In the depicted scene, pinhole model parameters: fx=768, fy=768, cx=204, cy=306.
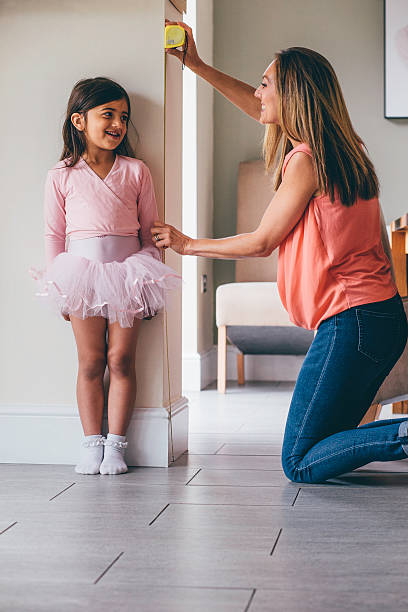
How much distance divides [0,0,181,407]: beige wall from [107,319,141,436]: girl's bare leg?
0.27 ft

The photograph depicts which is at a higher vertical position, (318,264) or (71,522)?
(318,264)

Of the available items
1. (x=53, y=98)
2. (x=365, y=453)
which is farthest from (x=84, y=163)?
(x=365, y=453)

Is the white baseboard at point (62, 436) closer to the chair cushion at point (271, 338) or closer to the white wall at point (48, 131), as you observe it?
the white wall at point (48, 131)

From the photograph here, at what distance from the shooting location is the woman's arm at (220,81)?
2.09m

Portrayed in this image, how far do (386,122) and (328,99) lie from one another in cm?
247

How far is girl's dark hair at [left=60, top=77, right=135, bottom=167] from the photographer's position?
2.00 m

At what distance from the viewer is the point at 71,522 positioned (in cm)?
154

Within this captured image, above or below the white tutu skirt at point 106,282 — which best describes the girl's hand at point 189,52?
above

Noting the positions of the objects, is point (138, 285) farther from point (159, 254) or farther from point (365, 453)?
point (365, 453)

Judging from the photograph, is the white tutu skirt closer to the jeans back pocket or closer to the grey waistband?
the grey waistband

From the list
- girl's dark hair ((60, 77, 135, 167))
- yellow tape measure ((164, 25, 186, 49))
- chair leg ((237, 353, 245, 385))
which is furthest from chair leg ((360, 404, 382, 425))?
chair leg ((237, 353, 245, 385))

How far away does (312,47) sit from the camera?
13.9 ft

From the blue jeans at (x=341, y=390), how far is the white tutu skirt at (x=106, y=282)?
0.43 metres

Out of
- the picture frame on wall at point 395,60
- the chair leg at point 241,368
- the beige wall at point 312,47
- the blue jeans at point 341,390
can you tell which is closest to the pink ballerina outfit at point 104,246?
the blue jeans at point 341,390
